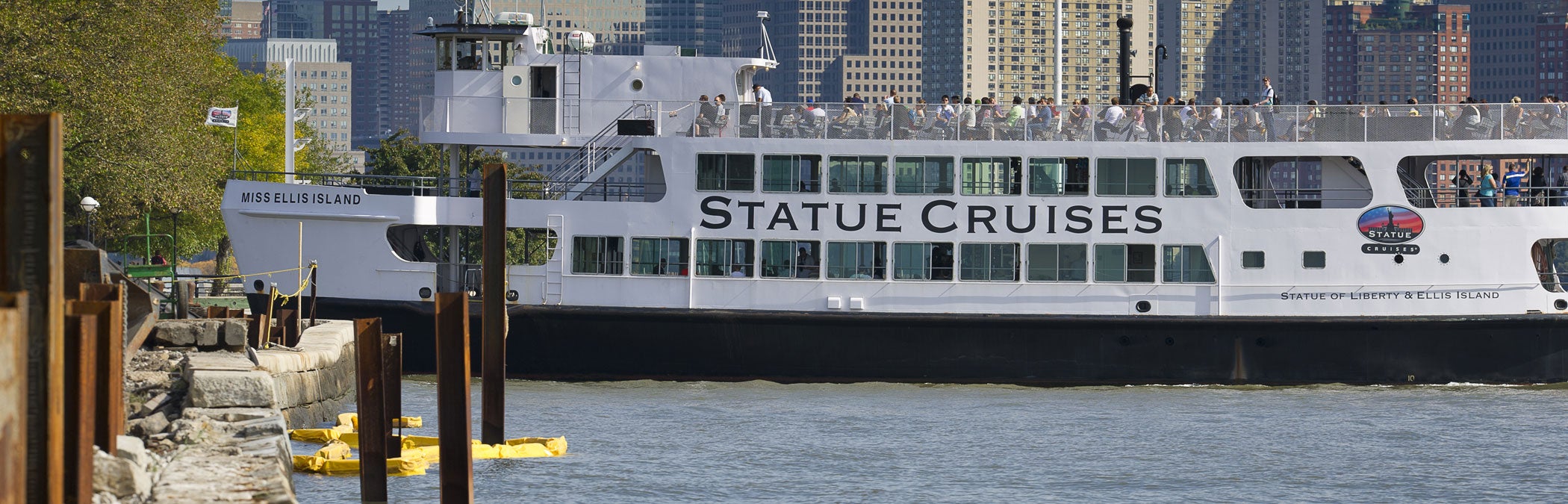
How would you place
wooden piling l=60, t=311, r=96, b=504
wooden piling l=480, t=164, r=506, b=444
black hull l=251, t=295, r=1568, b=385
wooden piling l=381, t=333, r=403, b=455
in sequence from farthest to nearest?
1. black hull l=251, t=295, r=1568, b=385
2. wooden piling l=480, t=164, r=506, b=444
3. wooden piling l=381, t=333, r=403, b=455
4. wooden piling l=60, t=311, r=96, b=504

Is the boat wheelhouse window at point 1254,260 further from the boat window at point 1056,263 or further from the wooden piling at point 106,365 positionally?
the wooden piling at point 106,365

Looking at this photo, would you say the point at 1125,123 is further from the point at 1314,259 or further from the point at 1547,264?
the point at 1547,264

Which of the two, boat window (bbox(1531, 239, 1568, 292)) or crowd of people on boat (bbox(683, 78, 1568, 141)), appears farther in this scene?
crowd of people on boat (bbox(683, 78, 1568, 141))

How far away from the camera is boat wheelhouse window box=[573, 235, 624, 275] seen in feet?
87.3

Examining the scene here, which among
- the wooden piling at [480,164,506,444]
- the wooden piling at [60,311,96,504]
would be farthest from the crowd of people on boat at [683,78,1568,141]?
the wooden piling at [60,311,96,504]

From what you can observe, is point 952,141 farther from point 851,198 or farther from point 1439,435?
point 1439,435

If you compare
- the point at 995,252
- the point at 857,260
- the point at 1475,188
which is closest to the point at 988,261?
the point at 995,252

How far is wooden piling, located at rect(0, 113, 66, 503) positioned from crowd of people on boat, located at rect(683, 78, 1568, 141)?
58.2ft

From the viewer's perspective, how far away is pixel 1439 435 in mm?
22344

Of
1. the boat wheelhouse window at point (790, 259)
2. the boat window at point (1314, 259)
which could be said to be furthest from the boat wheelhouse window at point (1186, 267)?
the boat wheelhouse window at point (790, 259)

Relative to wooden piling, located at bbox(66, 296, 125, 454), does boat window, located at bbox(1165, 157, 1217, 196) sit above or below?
above

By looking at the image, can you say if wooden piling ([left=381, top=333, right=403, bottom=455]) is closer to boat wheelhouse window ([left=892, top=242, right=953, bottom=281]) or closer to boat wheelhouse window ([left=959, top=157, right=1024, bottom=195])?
boat wheelhouse window ([left=892, top=242, right=953, bottom=281])

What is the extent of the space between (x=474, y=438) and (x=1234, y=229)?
35.7 feet

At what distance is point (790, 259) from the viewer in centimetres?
2662
